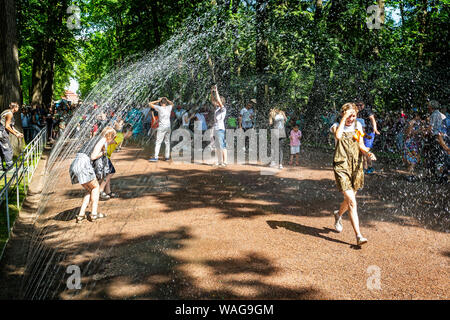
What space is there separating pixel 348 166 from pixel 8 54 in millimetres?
11500

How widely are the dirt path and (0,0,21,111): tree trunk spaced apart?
17.9 feet

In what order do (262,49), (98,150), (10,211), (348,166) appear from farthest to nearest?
(262,49)
(10,211)
(98,150)
(348,166)

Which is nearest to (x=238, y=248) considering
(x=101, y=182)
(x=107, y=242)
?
(x=107, y=242)

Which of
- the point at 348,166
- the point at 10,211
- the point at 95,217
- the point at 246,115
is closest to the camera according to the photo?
the point at 348,166

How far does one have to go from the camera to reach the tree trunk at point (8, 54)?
11148 millimetres

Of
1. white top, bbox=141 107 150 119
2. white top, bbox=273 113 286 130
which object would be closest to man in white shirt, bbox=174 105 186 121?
white top, bbox=141 107 150 119

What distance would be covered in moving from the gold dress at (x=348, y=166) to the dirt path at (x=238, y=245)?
85 cm

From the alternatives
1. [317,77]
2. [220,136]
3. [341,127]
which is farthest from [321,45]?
[341,127]

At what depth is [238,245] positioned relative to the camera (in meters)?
4.84

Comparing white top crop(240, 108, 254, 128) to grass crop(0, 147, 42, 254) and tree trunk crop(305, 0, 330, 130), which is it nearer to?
tree trunk crop(305, 0, 330, 130)

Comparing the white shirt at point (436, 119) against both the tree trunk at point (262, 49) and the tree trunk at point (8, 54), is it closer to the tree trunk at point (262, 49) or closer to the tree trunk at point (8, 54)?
the tree trunk at point (262, 49)

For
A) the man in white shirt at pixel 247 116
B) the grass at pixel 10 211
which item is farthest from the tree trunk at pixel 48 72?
the grass at pixel 10 211

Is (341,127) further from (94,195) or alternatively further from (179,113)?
(179,113)

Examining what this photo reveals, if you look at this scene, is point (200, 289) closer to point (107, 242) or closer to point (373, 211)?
point (107, 242)
